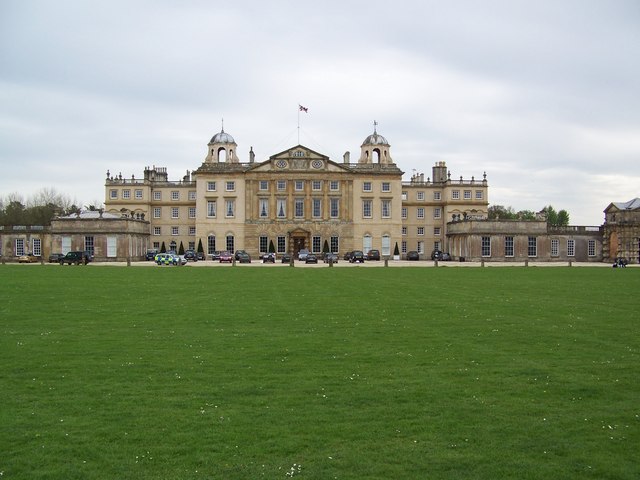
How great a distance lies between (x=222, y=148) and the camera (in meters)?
78.9

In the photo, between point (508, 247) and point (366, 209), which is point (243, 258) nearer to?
point (366, 209)

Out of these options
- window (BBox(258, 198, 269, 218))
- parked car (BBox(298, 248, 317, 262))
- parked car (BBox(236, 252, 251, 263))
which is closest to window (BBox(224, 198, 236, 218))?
window (BBox(258, 198, 269, 218))

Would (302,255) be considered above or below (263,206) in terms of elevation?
below

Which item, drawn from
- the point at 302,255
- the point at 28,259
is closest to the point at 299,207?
the point at 302,255

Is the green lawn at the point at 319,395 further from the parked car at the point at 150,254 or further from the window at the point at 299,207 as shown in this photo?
the window at the point at 299,207

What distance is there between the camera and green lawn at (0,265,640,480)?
6852 millimetres

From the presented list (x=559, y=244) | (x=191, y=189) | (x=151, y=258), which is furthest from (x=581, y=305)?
(x=191, y=189)

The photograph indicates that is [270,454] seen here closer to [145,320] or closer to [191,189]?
[145,320]

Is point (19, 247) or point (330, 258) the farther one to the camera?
point (19, 247)

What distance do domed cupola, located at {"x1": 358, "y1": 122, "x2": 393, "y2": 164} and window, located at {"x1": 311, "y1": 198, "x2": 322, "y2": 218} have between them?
8141 mm

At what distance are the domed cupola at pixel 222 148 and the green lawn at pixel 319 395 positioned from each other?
6212 centimetres

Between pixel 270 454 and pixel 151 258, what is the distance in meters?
69.1

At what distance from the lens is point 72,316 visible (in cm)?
1678

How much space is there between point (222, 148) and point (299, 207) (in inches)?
473
